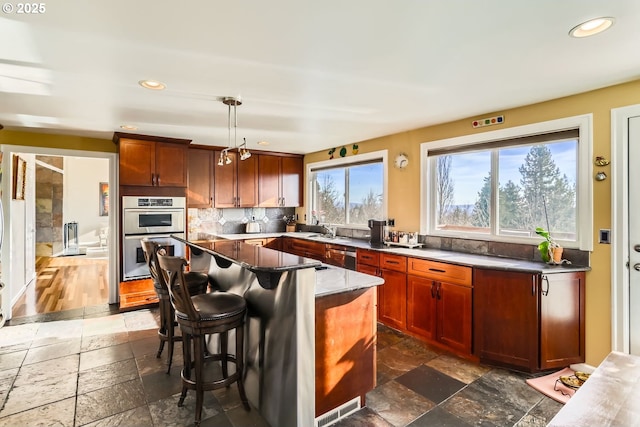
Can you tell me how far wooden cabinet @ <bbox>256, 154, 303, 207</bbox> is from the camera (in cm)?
565

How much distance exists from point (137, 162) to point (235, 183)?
1.52 metres

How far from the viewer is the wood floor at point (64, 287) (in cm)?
440

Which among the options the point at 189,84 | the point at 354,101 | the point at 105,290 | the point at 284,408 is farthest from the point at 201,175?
the point at 284,408

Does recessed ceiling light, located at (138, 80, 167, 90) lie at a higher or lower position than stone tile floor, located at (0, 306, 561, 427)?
higher

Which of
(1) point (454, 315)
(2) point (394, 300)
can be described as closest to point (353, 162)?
(2) point (394, 300)

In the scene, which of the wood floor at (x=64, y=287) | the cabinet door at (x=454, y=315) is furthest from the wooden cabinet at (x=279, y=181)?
the cabinet door at (x=454, y=315)

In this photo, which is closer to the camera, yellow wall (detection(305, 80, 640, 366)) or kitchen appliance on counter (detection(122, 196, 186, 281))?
yellow wall (detection(305, 80, 640, 366))

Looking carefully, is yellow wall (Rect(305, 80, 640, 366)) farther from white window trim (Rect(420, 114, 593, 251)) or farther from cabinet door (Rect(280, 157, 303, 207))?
cabinet door (Rect(280, 157, 303, 207))

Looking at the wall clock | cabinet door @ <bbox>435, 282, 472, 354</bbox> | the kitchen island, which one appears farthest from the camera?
the wall clock

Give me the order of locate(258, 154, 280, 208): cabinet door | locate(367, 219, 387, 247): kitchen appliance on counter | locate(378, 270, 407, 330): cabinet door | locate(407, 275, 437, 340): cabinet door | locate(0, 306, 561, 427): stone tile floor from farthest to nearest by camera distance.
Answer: locate(258, 154, 280, 208): cabinet door, locate(367, 219, 387, 247): kitchen appliance on counter, locate(378, 270, 407, 330): cabinet door, locate(407, 275, 437, 340): cabinet door, locate(0, 306, 561, 427): stone tile floor

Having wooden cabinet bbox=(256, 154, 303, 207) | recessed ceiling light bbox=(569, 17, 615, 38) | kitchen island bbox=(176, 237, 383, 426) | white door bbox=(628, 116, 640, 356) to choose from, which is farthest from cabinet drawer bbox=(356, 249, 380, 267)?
recessed ceiling light bbox=(569, 17, 615, 38)

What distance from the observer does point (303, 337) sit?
6.03ft

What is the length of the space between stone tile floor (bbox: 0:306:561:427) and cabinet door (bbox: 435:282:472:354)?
147 mm

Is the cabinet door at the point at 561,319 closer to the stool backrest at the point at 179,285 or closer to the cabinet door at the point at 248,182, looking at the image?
the stool backrest at the point at 179,285
